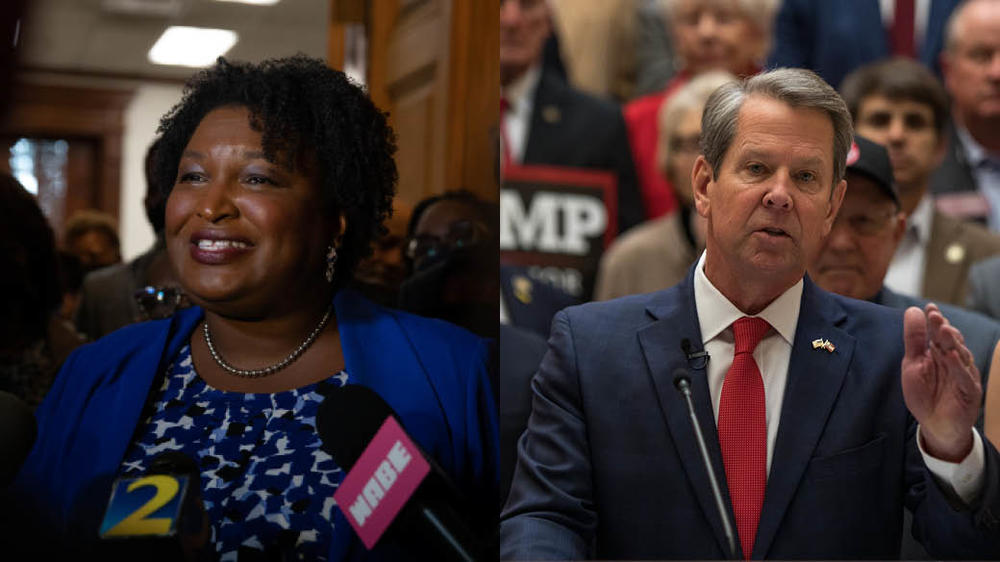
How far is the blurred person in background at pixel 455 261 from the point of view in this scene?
278cm

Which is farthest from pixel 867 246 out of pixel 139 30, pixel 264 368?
pixel 139 30

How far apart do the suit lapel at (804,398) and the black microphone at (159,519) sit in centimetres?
109

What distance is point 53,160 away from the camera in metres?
2.67

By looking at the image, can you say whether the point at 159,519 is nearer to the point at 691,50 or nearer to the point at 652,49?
the point at 691,50

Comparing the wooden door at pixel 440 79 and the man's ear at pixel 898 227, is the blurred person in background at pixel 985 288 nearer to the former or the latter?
the man's ear at pixel 898 227

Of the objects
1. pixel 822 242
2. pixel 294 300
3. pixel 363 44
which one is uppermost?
pixel 363 44

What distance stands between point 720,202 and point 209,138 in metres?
1.05

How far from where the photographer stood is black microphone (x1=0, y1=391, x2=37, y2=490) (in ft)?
8.45

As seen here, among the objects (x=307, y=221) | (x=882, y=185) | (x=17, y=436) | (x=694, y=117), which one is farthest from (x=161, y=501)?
(x=694, y=117)

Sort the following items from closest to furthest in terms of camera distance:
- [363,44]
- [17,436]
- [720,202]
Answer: [720,202] → [17,436] → [363,44]

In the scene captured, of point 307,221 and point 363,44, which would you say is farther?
point 363,44

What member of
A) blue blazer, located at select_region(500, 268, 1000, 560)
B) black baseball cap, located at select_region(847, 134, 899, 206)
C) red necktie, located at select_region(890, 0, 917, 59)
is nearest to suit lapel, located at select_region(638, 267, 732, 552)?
blue blazer, located at select_region(500, 268, 1000, 560)

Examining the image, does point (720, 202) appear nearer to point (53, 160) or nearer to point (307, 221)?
point (307, 221)

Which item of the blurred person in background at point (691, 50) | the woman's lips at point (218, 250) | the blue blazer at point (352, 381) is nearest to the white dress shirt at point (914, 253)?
the blurred person in background at point (691, 50)
